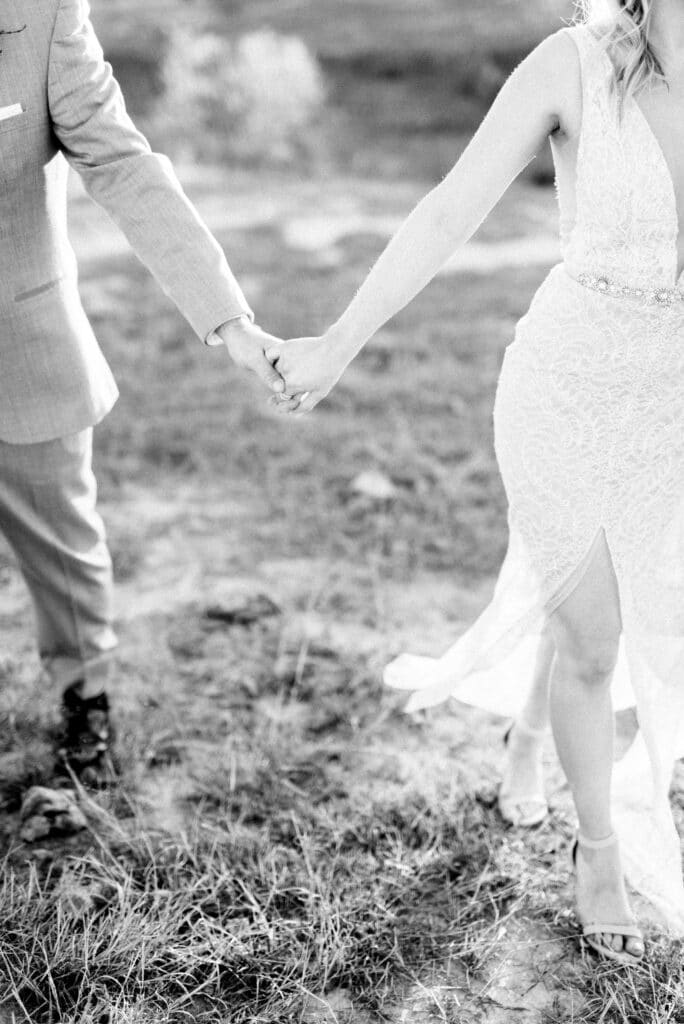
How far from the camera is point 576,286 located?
7.03 ft

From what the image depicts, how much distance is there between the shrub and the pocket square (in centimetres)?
750

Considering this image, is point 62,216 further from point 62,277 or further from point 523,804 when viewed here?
point 523,804

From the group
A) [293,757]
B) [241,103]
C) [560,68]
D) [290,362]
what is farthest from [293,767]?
[241,103]

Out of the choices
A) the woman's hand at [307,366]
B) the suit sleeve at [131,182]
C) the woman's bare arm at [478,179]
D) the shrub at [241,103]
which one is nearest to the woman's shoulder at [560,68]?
the woman's bare arm at [478,179]

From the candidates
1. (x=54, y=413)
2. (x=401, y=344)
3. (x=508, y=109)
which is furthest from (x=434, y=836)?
(x=401, y=344)

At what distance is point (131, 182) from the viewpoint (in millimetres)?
2453

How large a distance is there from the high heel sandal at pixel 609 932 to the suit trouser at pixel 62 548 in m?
1.29

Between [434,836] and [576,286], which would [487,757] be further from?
[576,286]

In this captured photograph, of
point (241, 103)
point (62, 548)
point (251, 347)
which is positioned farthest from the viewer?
point (241, 103)

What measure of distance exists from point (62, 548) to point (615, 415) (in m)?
1.32

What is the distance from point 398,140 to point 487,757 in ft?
27.2

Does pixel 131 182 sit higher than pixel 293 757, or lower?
higher

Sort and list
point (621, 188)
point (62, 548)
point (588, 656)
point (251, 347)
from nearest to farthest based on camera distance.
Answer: point (621, 188) → point (588, 656) → point (251, 347) → point (62, 548)

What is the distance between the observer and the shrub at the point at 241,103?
9625mm
